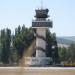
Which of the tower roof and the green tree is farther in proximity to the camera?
the green tree

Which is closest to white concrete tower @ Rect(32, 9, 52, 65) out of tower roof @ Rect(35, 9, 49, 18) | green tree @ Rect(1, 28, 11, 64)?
tower roof @ Rect(35, 9, 49, 18)

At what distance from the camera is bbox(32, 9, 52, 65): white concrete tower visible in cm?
7031

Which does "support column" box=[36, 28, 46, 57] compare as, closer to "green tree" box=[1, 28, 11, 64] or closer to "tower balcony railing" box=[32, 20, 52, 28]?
"tower balcony railing" box=[32, 20, 52, 28]

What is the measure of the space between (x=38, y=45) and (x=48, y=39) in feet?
45.8

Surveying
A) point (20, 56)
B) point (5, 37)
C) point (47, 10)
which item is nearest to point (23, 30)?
point (5, 37)

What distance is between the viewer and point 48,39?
85.2 metres

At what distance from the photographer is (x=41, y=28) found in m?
71.1

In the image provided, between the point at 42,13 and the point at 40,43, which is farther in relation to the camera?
the point at 42,13

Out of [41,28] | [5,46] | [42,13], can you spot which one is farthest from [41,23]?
[5,46]

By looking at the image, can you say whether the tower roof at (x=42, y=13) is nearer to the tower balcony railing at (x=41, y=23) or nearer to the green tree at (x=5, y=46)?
the tower balcony railing at (x=41, y=23)

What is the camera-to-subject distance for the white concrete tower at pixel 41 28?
7031cm

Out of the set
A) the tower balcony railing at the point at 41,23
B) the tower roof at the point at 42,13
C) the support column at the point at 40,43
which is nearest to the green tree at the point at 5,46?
the support column at the point at 40,43

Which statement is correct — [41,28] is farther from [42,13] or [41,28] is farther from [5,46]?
[5,46]

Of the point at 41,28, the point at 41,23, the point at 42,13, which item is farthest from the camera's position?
the point at 42,13
